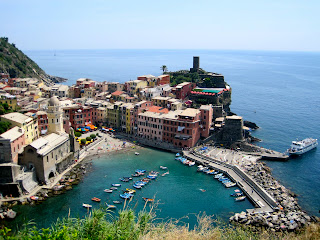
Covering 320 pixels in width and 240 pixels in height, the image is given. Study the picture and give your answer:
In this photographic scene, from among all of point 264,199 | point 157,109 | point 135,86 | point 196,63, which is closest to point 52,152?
point 157,109

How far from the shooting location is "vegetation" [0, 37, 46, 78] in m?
99.2

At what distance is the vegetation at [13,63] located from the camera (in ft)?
326

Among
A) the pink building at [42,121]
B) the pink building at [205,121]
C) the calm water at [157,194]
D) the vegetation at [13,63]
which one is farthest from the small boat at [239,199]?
the vegetation at [13,63]

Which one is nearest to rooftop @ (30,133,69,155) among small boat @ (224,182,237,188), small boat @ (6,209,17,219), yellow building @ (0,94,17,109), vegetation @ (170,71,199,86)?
small boat @ (6,209,17,219)

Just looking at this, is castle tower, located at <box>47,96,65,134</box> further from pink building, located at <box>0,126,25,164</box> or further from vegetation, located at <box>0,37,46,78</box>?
vegetation, located at <box>0,37,46,78</box>

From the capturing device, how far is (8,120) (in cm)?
4184

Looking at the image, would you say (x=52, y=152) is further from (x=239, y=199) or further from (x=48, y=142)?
(x=239, y=199)

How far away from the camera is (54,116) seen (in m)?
44.7

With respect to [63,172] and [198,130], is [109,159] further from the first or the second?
[198,130]

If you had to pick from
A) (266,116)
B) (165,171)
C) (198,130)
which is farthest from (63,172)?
(266,116)

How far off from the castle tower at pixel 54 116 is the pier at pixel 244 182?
2022cm

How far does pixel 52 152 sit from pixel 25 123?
666 centimetres

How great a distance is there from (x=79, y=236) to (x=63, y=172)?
1142 inches

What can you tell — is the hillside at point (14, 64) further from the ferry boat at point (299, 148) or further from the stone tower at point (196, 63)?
the ferry boat at point (299, 148)
